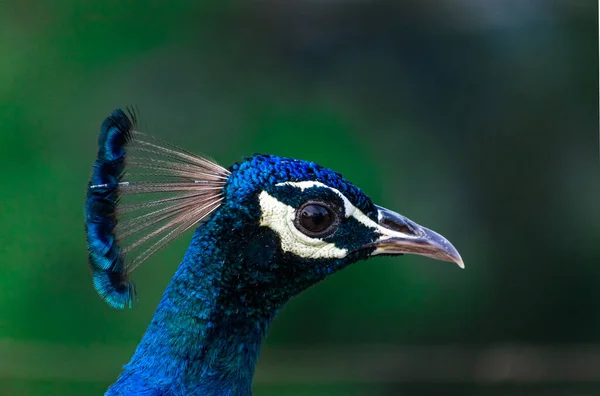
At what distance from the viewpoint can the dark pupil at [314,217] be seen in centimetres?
107

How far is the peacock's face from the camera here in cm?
107

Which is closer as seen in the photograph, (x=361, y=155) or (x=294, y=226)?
(x=294, y=226)

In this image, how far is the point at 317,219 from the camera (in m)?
1.08

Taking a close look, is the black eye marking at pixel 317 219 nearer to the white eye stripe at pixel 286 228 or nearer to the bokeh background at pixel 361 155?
the white eye stripe at pixel 286 228

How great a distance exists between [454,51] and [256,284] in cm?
183

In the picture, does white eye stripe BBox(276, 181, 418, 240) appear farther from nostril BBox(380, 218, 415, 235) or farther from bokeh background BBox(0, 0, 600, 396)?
bokeh background BBox(0, 0, 600, 396)

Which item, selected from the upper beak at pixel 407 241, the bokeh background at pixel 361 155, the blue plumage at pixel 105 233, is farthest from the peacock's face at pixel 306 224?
the bokeh background at pixel 361 155

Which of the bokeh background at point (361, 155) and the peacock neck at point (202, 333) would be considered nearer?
the peacock neck at point (202, 333)

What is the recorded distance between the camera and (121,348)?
2.48 meters

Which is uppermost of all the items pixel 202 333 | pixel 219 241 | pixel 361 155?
pixel 361 155

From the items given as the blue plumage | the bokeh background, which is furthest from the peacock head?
the bokeh background

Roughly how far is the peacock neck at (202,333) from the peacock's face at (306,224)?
0.04 meters

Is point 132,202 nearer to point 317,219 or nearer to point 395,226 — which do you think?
point 317,219

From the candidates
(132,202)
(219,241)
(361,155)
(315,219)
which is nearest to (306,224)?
(315,219)
